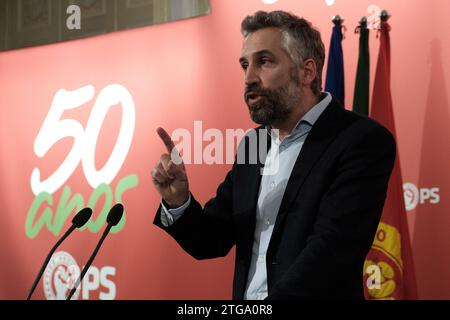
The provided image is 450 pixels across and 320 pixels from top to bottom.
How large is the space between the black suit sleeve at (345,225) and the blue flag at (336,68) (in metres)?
1.23

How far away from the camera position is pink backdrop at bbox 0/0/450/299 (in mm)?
2809

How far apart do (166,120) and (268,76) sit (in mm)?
1905

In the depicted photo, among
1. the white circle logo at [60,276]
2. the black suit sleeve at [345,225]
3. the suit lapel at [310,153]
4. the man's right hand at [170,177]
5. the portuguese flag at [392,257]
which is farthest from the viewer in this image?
the white circle logo at [60,276]

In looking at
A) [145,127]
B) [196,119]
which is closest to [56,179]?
[145,127]

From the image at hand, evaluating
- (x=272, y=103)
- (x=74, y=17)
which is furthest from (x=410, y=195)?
(x=74, y=17)

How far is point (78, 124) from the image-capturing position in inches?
155

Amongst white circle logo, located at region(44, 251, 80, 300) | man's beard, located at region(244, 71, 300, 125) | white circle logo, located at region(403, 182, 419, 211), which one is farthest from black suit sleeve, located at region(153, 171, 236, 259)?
white circle logo, located at region(44, 251, 80, 300)

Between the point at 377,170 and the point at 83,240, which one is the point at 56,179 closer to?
the point at 83,240

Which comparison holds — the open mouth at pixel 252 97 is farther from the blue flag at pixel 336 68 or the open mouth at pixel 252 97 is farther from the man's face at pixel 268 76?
the blue flag at pixel 336 68

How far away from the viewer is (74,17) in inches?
159

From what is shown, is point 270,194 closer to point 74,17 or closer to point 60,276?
point 60,276

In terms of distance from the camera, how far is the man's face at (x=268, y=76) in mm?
1786

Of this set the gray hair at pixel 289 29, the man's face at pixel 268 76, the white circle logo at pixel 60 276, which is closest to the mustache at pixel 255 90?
the man's face at pixel 268 76

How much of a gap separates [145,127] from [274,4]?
1.16 m
